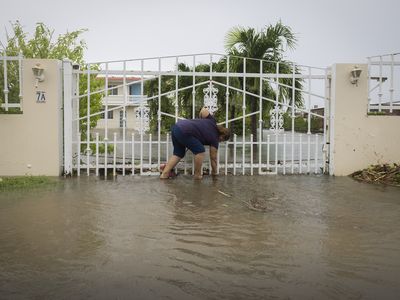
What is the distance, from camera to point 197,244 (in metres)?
4.02

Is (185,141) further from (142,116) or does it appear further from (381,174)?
(381,174)

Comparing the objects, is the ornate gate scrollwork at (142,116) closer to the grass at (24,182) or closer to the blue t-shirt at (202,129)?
the blue t-shirt at (202,129)

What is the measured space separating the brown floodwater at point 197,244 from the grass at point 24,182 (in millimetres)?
485

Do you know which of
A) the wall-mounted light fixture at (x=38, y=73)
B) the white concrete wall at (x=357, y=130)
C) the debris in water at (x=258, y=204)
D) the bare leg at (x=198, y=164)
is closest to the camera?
the debris in water at (x=258, y=204)

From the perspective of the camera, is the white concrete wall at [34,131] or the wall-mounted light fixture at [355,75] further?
the wall-mounted light fixture at [355,75]

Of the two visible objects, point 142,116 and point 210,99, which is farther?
point 210,99

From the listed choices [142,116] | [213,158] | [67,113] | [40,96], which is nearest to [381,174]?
[213,158]

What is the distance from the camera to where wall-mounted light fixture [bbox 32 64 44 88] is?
8.12 metres

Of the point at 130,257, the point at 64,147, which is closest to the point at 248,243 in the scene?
the point at 130,257

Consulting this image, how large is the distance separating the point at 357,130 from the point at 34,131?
6.36 metres

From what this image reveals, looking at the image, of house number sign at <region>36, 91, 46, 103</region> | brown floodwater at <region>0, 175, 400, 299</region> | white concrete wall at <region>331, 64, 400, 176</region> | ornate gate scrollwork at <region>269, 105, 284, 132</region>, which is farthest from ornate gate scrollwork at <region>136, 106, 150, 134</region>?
white concrete wall at <region>331, 64, 400, 176</region>

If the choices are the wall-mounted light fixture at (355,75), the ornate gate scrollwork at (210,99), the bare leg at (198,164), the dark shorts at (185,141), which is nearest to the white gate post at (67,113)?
the dark shorts at (185,141)

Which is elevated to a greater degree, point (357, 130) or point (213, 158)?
point (357, 130)

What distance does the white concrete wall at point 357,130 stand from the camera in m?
8.84
